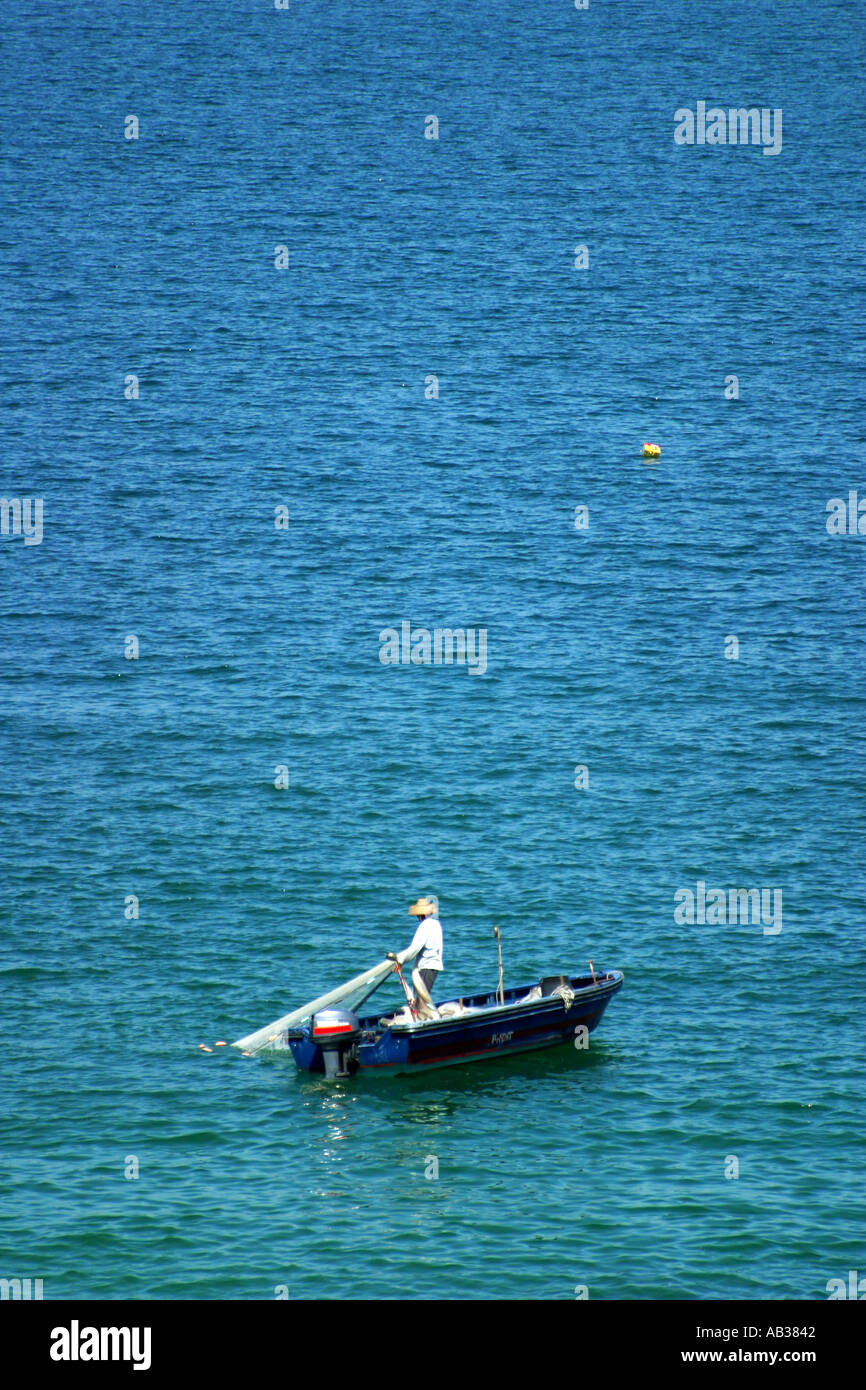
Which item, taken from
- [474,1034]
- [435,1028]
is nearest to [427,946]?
[435,1028]

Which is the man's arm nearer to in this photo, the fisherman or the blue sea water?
the fisherman

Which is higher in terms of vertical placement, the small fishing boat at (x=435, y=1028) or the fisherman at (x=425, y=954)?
the fisherman at (x=425, y=954)

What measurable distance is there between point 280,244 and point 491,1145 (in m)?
75.2

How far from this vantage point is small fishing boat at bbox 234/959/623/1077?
30766 mm

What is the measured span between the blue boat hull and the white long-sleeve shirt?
3.31 ft

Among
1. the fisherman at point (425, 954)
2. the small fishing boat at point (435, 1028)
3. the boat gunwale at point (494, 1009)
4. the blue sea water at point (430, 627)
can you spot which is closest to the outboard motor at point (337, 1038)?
the small fishing boat at point (435, 1028)

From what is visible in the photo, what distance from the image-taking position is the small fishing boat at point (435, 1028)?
30.8 m

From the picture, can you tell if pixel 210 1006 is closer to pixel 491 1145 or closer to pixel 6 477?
pixel 491 1145

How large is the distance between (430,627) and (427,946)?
29.7 m

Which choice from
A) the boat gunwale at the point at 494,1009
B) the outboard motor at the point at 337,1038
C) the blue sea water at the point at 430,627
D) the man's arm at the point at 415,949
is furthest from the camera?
the outboard motor at the point at 337,1038

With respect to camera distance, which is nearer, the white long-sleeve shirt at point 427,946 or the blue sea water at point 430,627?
the blue sea water at point 430,627

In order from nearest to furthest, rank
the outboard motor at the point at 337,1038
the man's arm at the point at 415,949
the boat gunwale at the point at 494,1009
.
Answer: the man's arm at the point at 415,949 < the boat gunwale at the point at 494,1009 < the outboard motor at the point at 337,1038

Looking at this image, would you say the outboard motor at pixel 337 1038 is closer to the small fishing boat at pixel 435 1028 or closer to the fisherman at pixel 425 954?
the small fishing boat at pixel 435 1028
